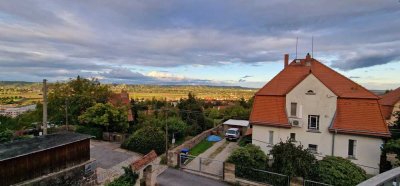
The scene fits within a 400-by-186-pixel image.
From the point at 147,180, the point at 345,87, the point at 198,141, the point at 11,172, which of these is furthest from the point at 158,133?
the point at 345,87

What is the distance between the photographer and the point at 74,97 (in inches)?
1374

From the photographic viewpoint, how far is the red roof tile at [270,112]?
23656 mm

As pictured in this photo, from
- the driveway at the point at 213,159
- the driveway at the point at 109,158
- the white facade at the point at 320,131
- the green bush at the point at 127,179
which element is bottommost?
the driveway at the point at 213,159

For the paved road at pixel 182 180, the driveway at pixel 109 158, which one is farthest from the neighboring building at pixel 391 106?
the driveway at pixel 109 158

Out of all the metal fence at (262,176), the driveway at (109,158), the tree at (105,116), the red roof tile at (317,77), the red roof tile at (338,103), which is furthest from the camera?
the tree at (105,116)

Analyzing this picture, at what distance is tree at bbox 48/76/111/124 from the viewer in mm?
34438

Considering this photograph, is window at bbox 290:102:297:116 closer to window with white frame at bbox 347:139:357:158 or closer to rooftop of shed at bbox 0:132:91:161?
window with white frame at bbox 347:139:357:158

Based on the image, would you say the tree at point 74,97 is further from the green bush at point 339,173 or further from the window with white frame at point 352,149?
the window with white frame at point 352,149

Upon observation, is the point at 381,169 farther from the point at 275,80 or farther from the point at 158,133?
the point at 158,133

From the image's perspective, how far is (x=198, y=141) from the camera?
103 feet

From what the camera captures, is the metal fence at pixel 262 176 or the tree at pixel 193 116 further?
the tree at pixel 193 116

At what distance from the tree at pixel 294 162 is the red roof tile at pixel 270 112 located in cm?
560

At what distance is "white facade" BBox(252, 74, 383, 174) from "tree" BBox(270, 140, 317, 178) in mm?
5249

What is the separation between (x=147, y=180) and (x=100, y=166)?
589 centimetres
